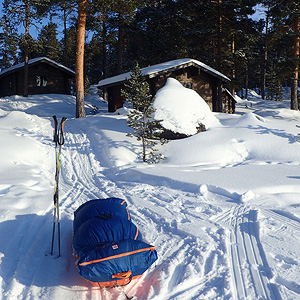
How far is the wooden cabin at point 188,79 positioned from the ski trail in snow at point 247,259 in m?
12.9

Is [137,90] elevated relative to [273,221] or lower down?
elevated

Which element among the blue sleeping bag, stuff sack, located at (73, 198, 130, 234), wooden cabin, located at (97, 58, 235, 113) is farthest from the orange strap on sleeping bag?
wooden cabin, located at (97, 58, 235, 113)

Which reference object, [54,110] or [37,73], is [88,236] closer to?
[54,110]

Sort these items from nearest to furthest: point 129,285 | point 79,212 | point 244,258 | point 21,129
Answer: point 129,285, point 244,258, point 79,212, point 21,129

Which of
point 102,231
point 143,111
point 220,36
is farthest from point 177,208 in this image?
point 220,36

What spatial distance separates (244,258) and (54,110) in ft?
67.5

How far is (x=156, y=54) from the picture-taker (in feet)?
87.2

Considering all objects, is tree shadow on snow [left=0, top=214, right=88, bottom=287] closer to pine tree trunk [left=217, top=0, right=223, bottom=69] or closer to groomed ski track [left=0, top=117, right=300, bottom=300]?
groomed ski track [left=0, top=117, right=300, bottom=300]

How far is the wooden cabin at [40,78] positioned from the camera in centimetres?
2889

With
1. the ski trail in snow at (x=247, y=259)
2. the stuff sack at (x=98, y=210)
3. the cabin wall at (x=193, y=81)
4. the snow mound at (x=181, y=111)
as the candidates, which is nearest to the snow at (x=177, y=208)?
the ski trail in snow at (x=247, y=259)

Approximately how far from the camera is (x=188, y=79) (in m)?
18.7

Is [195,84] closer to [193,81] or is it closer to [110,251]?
[193,81]

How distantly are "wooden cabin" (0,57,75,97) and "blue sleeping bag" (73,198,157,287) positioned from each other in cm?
2821

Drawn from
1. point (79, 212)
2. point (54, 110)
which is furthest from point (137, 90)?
point (54, 110)
